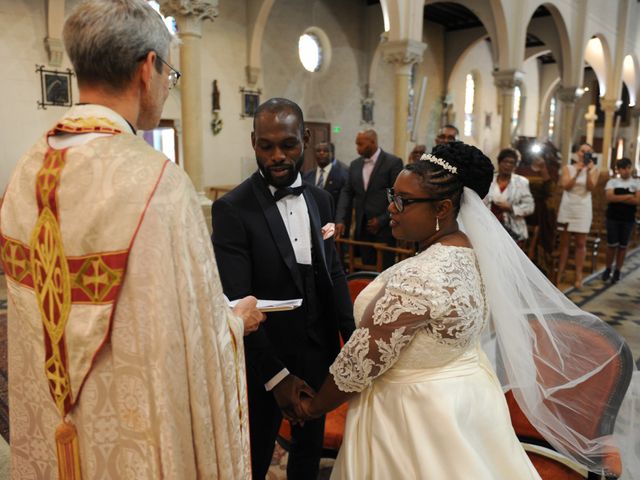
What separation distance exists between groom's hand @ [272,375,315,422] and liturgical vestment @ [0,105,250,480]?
508 millimetres

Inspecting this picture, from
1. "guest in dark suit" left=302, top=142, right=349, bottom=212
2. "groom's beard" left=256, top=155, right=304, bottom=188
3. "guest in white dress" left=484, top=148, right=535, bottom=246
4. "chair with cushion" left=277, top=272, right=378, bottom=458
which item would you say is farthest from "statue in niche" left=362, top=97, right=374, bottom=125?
"groom's beard" left=256, top=155, right=304, bottom=188

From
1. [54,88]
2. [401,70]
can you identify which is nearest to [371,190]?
[401,70]

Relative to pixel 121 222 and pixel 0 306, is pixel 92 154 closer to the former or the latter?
pixel 121 222

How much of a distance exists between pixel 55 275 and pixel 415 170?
106 cm

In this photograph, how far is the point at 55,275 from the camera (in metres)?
1.18

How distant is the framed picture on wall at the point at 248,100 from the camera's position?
12.0 meters

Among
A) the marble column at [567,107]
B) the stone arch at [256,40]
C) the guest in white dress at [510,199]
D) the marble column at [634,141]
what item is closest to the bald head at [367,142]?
the guest in white dress at [510,199]

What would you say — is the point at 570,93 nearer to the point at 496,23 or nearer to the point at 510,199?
the point at 496,23

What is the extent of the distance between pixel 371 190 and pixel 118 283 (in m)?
A: 4.57

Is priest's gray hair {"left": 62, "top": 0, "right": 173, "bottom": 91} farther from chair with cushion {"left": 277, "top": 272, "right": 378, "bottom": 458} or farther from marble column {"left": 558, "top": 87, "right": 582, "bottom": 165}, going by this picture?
marble column {"left": 558, "top": 87, "right": 582, "bottom": 165}

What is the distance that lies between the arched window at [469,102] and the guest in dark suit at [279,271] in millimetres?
18595

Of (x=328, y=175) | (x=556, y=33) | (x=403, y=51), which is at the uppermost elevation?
(x=556, y=33)

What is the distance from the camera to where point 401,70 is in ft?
30.1

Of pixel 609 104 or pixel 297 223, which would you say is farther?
pixel 609 104
